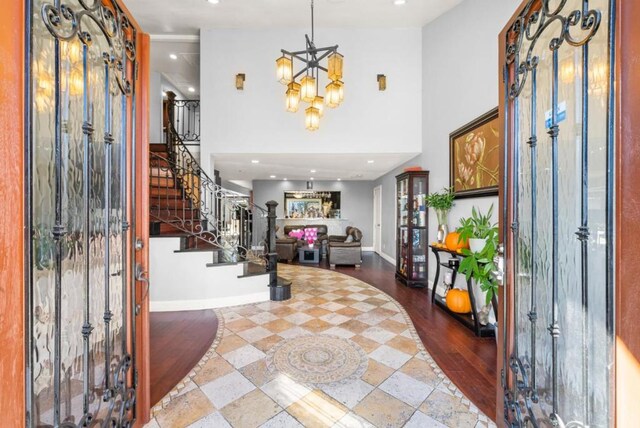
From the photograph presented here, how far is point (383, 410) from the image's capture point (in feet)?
5.61

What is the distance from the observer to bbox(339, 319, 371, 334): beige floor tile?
287cm

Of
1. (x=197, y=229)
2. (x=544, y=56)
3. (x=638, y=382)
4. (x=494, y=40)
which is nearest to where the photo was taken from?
(x=638, y=382)

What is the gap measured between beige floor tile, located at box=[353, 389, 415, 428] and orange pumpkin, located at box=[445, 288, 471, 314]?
1787 millimetres

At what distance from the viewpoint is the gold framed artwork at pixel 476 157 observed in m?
2.92

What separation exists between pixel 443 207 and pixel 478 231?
2.92ft

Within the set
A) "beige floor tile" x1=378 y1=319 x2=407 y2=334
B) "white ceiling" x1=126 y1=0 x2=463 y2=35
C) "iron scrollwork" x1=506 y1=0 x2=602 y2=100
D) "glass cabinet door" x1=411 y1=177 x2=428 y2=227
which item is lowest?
"beige floor tile" x1=378 y1=319 x2=407 y2=334

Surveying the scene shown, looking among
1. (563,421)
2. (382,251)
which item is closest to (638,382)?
(563,421)

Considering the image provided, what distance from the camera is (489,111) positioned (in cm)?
297

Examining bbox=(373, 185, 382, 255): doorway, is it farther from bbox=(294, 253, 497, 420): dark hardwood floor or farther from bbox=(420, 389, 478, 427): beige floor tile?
bbox=(420, 389, 478, 427): beige floor tile

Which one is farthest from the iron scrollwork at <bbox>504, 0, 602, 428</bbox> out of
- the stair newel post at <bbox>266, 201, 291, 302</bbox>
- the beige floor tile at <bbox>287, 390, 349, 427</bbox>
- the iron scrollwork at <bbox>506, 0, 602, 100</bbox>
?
the stair newel post at <bbox>266, 201, 291, 302</bbox>

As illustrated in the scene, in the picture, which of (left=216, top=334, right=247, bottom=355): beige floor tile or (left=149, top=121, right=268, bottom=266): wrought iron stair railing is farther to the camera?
(left=149, top=121, right=268, bottom=266): wrought iron stair railing

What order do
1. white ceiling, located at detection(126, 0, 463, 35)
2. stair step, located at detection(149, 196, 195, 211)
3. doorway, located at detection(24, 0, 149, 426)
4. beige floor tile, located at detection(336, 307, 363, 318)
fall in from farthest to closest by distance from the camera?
stair step, located at detection(149, 196, 195, 211) < white ceiling, located at detection(126, 0, 463, 35) < beige floor tile, located at detection(336, 307, 363, 318) < doorway, located at detection(24, 0, 149, 426)

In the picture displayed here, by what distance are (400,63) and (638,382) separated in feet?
16.1

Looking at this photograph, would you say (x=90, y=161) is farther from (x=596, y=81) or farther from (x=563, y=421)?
(x=563, y=421)
